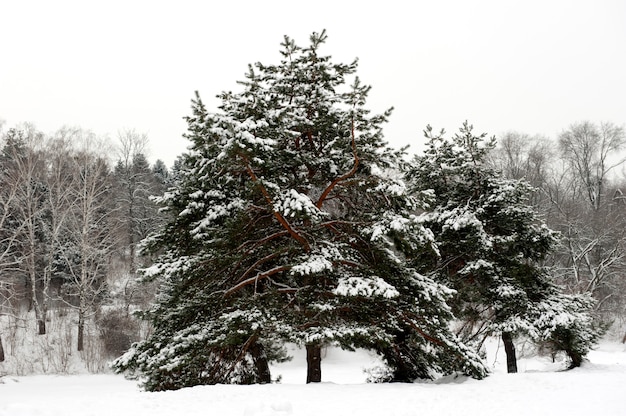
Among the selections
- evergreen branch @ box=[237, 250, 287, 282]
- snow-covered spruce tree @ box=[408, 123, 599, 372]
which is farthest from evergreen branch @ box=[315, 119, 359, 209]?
snow-covered spruce tree @ box=[408, 123, 599, 372]

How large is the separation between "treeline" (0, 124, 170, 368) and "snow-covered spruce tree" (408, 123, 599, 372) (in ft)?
50.3

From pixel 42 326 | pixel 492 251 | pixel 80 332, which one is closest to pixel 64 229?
pixel 42 326

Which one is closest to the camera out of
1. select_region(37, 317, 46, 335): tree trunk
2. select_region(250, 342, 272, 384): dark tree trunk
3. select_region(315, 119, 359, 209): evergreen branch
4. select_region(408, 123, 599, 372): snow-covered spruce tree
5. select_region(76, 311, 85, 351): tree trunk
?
select_region(315, 119, 359, 209): evergreen branch

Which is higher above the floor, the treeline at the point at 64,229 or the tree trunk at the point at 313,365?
the treeline at the point at 64,229

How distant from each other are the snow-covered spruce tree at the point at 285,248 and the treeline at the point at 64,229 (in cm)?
1336

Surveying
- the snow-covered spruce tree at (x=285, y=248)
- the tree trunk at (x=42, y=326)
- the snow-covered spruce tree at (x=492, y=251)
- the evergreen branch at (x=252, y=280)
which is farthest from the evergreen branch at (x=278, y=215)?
the tree trunk at (x=42, y=326)

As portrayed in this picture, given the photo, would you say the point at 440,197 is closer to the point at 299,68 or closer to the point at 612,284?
the point at 299,68

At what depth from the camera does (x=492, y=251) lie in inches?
495

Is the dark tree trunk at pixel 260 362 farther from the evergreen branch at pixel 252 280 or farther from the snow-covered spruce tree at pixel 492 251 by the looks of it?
the snow-covered spruce tree at pixel 492 251

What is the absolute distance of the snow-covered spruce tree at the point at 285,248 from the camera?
9.14m

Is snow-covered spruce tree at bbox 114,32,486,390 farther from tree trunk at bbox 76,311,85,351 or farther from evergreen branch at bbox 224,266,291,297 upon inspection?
tree trunk at bbox 76,311,85,351

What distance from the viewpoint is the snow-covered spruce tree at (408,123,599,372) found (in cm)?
1181

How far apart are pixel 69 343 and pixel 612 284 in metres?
31.8

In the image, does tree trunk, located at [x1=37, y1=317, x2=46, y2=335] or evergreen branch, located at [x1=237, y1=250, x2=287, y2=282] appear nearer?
evergreen branch, located at [x1=237, y1=250, x2=287, y2=282]
